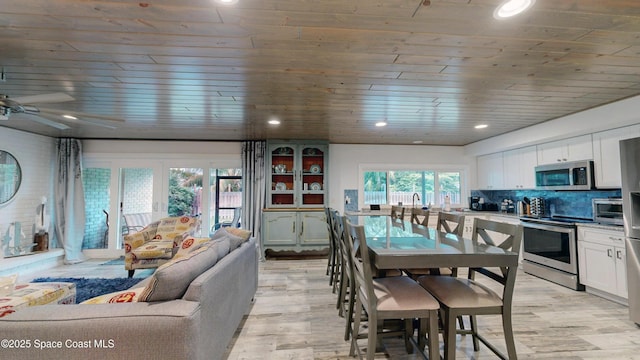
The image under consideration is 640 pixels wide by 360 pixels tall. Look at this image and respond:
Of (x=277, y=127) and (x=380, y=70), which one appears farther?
(x=277, y=127)

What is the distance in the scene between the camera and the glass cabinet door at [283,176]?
530 centimetres

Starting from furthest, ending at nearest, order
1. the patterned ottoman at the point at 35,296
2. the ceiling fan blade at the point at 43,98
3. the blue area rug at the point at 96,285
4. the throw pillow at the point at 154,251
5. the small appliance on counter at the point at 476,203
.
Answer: the small appliance on counter at the point at 476,203, the throw pillow at the point at 154,251, the blue area rug at the point at 96,285, the ceiling fan blade at the point at 43,98, the patterned ottoman at the point at 35,296

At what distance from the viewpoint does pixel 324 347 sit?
2197 millimetres

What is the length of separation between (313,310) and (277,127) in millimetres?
2687

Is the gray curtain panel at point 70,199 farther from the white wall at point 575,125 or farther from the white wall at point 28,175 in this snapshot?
the white wall at point 575,125

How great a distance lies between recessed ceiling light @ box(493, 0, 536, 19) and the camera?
56.5 inches

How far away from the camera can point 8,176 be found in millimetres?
4297

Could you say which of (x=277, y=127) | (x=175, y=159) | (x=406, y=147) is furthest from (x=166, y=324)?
(x=406, y=147)

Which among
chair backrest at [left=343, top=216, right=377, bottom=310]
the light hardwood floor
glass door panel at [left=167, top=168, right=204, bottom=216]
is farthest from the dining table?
glass door panel at [left=167, top=168, right=204, bottom=216]

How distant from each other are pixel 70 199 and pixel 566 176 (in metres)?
7.99

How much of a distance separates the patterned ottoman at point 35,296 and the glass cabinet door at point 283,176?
316 cm

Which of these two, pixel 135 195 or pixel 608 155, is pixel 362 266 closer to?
pixel 608 155

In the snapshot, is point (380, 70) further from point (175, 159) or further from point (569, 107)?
point (175, 159)

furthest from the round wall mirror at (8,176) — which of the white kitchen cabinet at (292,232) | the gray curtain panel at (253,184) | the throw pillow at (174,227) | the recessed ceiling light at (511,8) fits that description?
the recessed ceiling light at (511,8)
